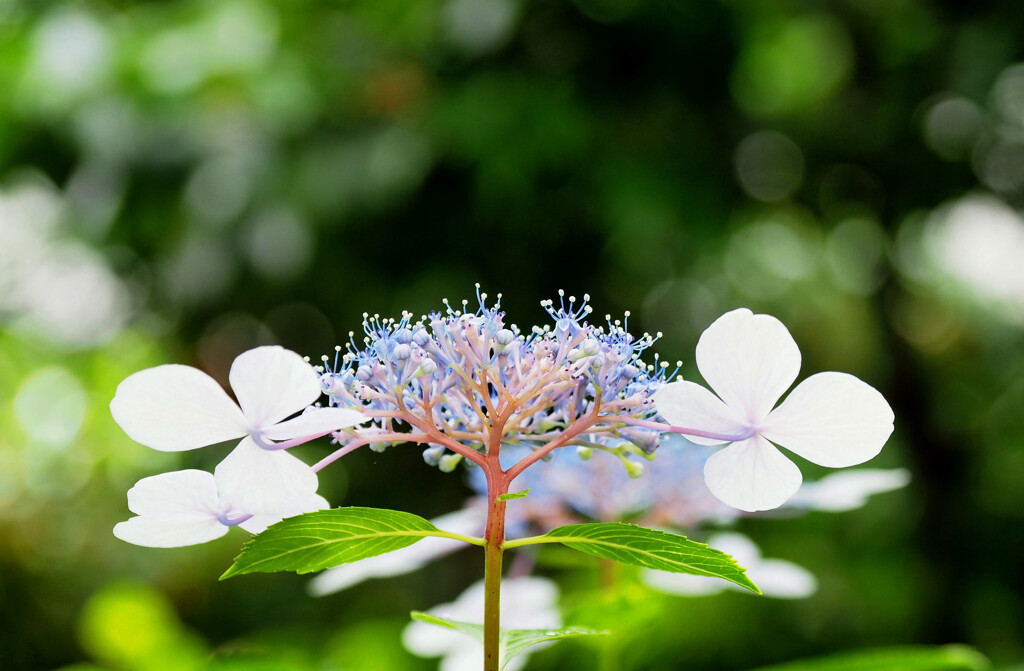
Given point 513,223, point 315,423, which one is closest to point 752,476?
point 315,423

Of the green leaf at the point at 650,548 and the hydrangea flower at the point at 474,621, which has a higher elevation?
the hydrangea flower at the point at 474,621

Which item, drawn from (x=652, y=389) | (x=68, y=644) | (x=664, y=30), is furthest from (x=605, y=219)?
(x=68, y=644)

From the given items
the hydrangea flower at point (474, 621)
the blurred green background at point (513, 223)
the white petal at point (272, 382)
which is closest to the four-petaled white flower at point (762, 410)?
the white petal at point (272, 382)

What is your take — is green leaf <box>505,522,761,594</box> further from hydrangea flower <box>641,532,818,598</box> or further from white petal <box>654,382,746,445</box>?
hydrangea flower <box>641,532,818,598</box>

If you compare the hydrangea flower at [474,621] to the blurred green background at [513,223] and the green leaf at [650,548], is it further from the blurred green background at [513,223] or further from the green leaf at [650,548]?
the blurred green background at [513,223]

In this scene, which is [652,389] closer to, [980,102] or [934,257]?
[980,102]

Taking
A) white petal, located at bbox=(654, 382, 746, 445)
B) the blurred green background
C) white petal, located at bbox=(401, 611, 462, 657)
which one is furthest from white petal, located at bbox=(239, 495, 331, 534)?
the blurred green background

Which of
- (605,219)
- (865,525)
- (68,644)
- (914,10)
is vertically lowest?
(68,644)

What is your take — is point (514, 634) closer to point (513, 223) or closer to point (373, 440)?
point (373, 440)
